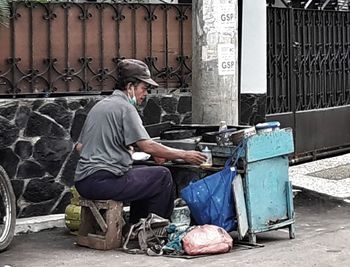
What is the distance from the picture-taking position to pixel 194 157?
699 centimetres

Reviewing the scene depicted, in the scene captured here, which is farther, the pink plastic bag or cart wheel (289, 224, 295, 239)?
cart wheel (289, 224, 295, 239)

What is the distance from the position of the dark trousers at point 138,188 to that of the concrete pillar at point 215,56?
89cm

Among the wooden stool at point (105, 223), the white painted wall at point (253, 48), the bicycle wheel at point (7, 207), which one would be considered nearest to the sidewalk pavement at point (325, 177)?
the white painted wall at point (253, 48)

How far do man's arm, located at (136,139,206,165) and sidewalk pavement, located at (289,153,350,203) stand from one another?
303cm

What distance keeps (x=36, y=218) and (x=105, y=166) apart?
1669 millimetres

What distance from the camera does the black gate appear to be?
38.9ft

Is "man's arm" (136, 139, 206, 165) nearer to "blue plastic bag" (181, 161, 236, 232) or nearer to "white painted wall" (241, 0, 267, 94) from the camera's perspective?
"blue plastic bag" (181, 161, 236, 232)

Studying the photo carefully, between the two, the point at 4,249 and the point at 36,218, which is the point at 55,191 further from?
the point at 4,249

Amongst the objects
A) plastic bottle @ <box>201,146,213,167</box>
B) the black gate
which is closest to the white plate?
plastic bottle @ <box>201,146,213,167</box>

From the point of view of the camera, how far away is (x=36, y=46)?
8.63m

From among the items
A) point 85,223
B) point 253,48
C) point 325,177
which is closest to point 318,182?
point 325,177

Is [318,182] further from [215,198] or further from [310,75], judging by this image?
[215,198]

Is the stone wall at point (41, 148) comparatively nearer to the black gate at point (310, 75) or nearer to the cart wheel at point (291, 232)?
the cart wheel at point (291, 232)

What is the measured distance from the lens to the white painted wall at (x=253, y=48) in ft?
35.4
